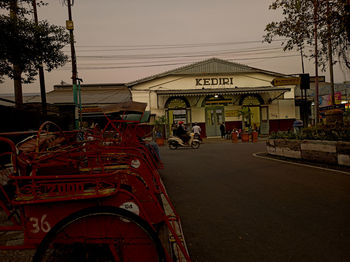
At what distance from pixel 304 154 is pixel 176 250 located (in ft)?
25.4

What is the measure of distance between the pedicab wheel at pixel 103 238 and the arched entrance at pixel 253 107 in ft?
78.5

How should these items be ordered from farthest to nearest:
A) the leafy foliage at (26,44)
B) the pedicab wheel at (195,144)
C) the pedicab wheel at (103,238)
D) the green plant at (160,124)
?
the green plant at (160,124)
the pedicab wheel at (195,144)
the leafy foliage at (26,44)
the pedicab wheel at (103,238)

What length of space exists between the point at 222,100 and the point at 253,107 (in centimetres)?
370

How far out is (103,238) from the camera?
191 cm

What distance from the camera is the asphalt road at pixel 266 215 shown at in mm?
2791

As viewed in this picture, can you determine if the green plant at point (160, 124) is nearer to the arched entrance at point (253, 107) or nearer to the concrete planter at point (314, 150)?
the arched entrance at point (253, 107)

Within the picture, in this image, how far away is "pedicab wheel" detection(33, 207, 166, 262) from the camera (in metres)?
1.84

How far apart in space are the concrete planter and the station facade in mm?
14359

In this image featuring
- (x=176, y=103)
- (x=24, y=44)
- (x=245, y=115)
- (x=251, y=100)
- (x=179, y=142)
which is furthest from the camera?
(x=251, y=100)

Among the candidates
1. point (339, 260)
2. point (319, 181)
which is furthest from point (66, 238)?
point (319, 181)

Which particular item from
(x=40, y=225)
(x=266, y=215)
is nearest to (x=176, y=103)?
(x=266, y=215)

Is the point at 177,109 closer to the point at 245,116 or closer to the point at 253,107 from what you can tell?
the point at 245,116

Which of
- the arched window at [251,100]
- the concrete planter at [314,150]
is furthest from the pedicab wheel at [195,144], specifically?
the arched window at [251,100]

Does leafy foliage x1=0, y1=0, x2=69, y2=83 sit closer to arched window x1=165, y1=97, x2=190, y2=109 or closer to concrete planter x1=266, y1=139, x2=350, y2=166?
concrete planter x1=266, y1=139, x2=350, y2=166
